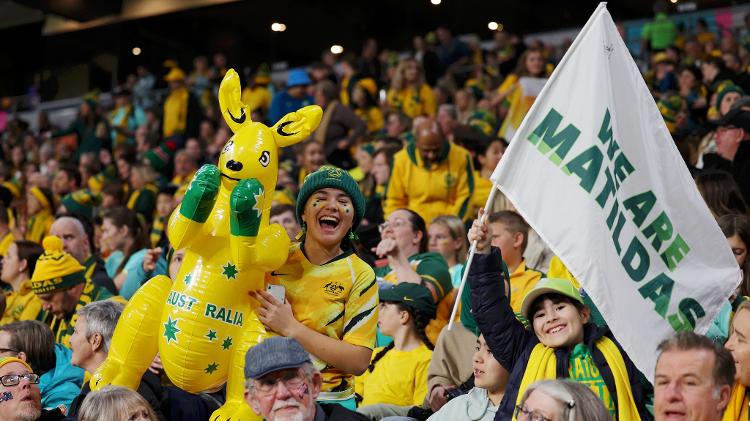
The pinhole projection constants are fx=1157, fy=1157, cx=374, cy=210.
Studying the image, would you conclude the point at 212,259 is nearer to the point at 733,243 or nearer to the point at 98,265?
the point at 733,243

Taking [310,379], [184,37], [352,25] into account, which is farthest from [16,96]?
[310,379]

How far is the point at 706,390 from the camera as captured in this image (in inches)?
145

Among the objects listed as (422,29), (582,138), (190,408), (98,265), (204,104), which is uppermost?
(422,29)

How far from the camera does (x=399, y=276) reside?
21.6 feet

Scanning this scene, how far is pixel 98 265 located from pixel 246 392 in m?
4.27

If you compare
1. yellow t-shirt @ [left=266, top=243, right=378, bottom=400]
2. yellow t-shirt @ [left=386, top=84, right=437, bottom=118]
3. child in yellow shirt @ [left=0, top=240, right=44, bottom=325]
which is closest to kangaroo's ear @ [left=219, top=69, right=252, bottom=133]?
yellow t-shirt @ [left=266, top=243, right=378, bottom=400]

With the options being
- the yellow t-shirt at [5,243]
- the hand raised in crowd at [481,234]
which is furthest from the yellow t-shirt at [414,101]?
the hand raised in crowd at [481,234]

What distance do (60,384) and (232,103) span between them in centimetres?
221

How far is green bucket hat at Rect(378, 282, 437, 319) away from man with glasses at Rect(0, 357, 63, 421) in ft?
6.03

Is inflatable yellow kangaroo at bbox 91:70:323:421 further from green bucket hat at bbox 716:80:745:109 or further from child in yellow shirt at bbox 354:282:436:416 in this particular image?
green bucket hat at bbox 716:80:745:109

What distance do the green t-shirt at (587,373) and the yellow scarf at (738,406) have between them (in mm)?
427

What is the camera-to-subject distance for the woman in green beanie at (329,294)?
436cm

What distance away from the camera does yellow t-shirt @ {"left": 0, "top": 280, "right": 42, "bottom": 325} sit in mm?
7340

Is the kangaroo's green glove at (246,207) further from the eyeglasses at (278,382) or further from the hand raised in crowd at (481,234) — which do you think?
the hand raised in crowd at (481,234)
